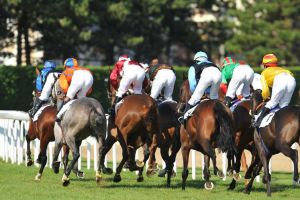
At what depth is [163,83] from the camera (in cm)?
1956

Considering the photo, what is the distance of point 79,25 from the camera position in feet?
161

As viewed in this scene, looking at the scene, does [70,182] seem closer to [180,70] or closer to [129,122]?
[129,122]

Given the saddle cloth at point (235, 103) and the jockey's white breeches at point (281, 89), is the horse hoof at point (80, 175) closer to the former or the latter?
the saddle cloth at point (235, 103)

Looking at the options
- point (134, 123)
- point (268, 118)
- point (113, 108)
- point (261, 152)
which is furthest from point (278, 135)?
point (113, 108)

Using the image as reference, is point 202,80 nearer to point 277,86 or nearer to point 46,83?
point 277,86

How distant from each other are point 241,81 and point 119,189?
10.3 feet

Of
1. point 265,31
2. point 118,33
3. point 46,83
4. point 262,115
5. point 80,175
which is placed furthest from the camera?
point 265,31

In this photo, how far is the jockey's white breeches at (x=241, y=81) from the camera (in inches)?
714

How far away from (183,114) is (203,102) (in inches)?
22.9

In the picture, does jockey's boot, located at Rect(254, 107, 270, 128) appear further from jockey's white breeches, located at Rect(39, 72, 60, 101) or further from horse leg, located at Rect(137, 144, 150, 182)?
jockey's white breeches, located at Rect(39, 72, 60, 101)

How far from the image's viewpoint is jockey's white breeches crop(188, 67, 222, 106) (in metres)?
17.0

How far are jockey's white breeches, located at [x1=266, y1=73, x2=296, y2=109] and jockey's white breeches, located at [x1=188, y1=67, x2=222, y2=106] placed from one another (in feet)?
3.91

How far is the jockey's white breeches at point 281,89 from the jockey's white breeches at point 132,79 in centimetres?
314

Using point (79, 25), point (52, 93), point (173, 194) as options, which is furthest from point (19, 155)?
point (79, 25)
